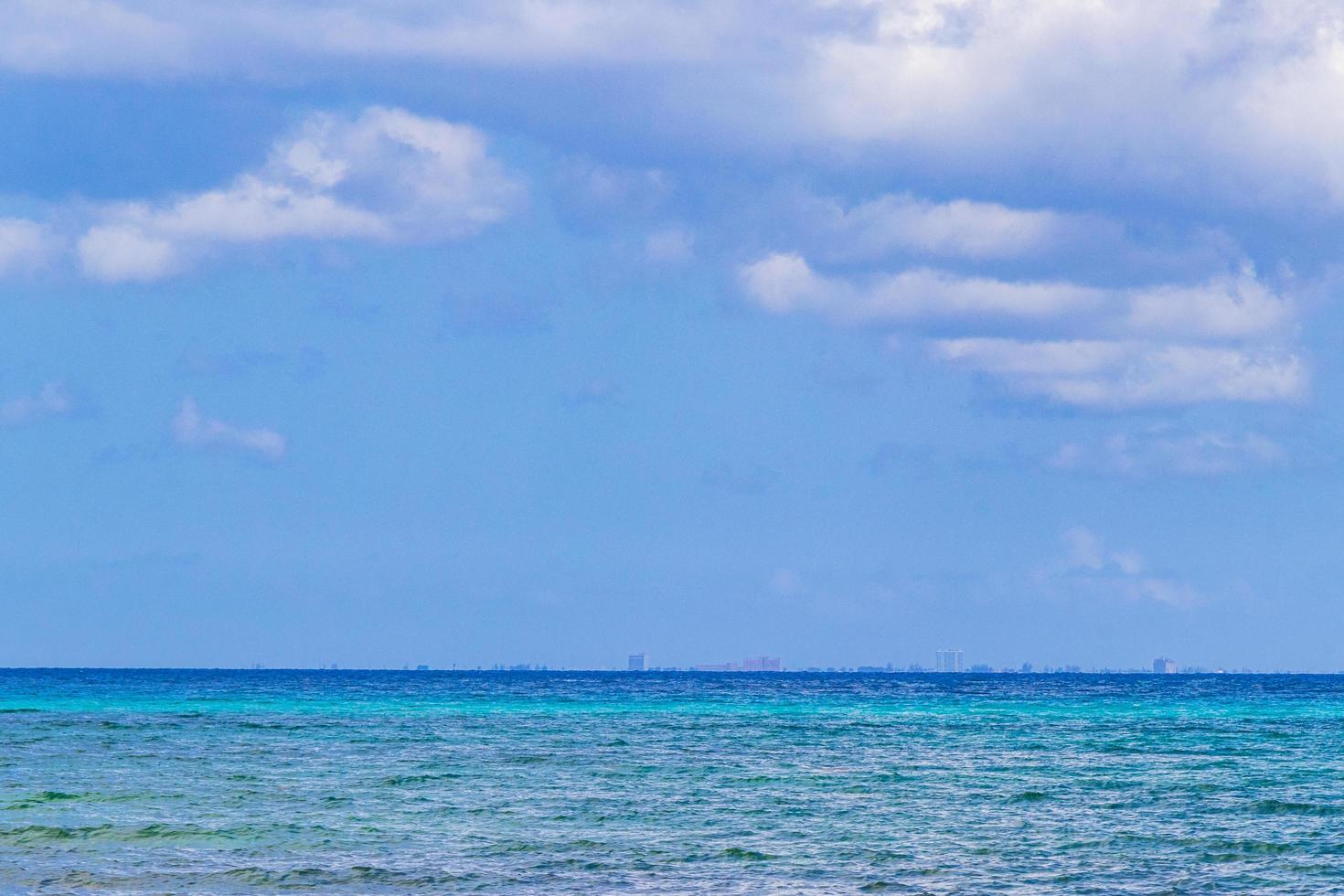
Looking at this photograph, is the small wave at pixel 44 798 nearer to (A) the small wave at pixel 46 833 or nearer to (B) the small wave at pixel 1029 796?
(A) the small wave at pixel 46 833

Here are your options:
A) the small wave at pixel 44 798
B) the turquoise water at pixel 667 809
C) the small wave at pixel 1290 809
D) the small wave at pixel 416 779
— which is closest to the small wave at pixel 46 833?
the turquoise water at pixel 667 809

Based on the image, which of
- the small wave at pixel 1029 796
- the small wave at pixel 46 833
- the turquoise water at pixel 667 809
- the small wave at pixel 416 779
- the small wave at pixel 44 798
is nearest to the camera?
the turquoise water at pixel 667 809

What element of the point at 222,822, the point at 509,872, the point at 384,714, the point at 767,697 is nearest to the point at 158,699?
the point at 384,714

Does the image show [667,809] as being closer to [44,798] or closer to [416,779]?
[416,779]

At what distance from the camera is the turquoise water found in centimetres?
2659

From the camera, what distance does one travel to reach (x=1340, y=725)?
77.8m

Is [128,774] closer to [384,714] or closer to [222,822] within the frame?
[222,822]

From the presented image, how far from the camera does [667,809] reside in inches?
1400

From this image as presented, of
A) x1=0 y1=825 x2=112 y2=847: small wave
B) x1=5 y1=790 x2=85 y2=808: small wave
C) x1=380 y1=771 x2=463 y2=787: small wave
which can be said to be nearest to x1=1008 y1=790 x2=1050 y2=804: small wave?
x1=380 y1=771 x2=463 y2=787: small wave

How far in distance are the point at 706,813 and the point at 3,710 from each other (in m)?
70.3

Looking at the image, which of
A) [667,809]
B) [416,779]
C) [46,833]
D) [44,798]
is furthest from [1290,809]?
[44,798]

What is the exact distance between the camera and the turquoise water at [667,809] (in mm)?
26594

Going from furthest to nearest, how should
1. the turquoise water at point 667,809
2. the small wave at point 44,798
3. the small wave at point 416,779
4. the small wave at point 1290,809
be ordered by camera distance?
the small wave at point 416,779 → the small wave at point 1290,809 → the small wave at point 44,798 → the turquoise water at point 667,809

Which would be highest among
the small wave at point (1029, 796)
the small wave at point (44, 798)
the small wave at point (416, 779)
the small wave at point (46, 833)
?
the small wave at point (1029, 796)
